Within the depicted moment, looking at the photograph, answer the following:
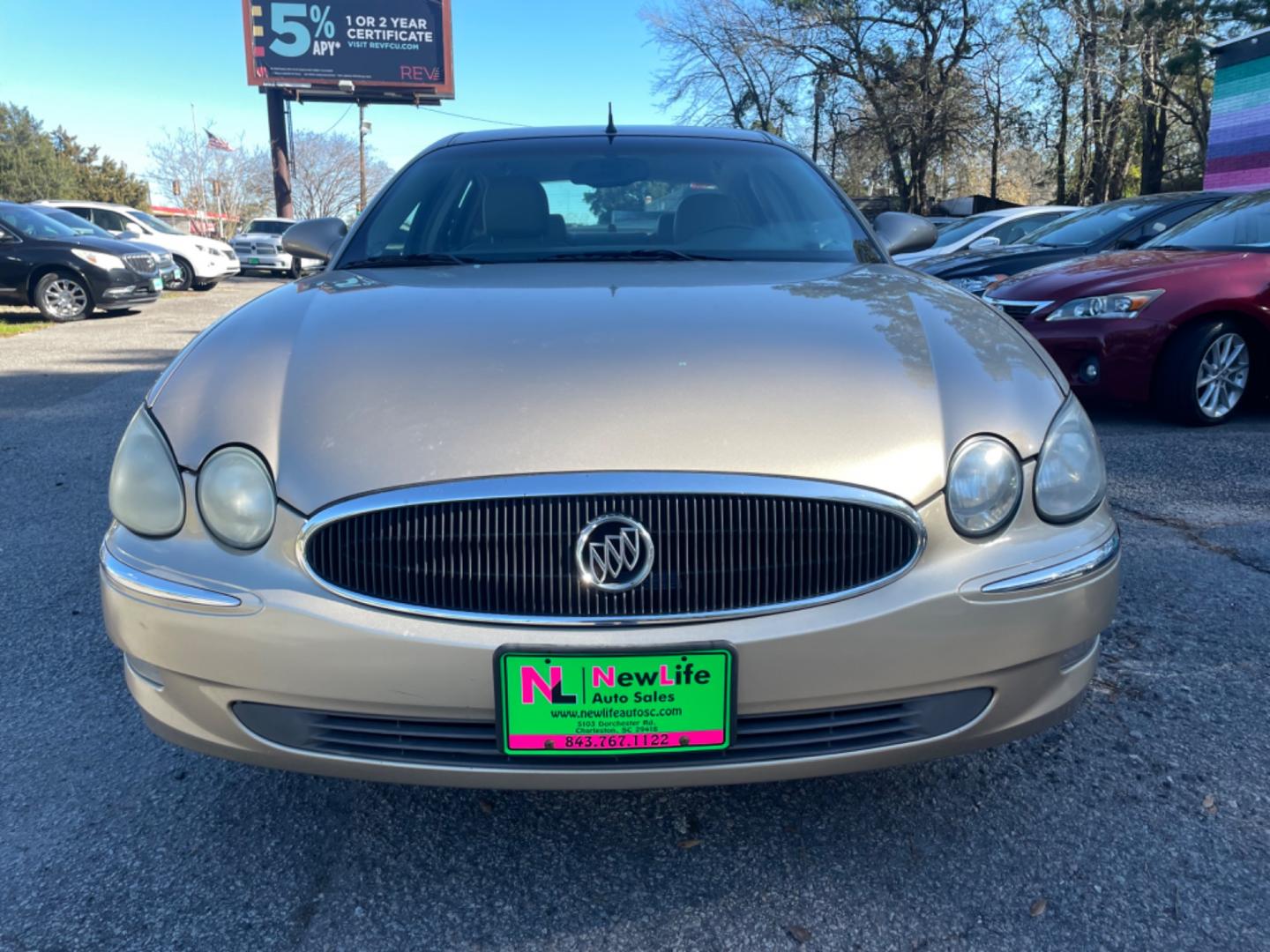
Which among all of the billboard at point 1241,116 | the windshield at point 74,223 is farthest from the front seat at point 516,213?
the billboard at point 1241,116

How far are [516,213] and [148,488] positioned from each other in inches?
59.2

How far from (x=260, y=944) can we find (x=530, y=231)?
6.43ft

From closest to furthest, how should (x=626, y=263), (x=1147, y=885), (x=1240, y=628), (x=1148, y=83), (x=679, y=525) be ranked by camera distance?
(x=679, y=525) → (x=1147, y=885) → (x=626, y=263) → (x=1240, y=628) → (x=1148, y=83)

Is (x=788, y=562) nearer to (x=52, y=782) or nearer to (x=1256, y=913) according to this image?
(x=1256, y=913)

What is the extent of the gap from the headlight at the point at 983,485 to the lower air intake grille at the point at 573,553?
129mm

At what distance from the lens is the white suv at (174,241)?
18234 millimetres

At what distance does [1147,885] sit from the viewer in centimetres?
176

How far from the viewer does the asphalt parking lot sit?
1675 mm

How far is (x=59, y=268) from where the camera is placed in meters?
12.2

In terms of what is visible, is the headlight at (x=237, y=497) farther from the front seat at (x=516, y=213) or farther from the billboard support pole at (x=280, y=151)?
the billboard support pole at (x=280, y=151)

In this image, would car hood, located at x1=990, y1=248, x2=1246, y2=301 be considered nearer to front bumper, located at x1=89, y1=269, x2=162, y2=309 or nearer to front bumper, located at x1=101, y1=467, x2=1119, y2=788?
front bumper, located at x1=101, y1=467, x2=1119, y2=788

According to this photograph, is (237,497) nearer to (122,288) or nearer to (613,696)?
(613,696)

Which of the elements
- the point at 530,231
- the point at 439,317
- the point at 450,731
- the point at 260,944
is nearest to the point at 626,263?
the point at 530,231

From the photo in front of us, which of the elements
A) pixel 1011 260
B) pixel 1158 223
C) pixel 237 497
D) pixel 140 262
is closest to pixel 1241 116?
pixel 1158 223
